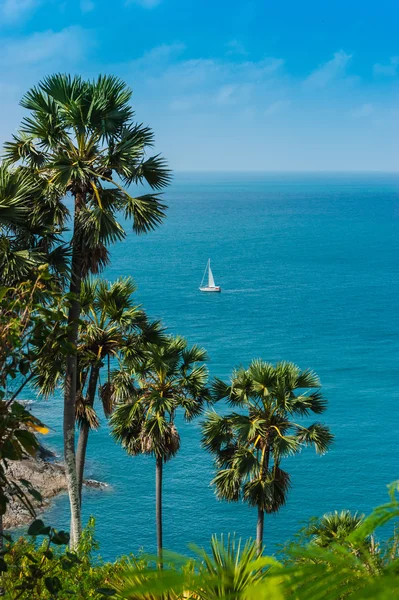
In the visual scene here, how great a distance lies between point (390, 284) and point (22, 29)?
103 metres

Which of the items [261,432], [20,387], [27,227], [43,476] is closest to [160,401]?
[261,432]

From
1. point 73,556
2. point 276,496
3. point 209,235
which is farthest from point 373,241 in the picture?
point 73,556

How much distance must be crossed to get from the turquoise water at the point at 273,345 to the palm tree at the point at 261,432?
8036mm

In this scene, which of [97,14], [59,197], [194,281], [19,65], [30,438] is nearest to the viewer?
[30,438]

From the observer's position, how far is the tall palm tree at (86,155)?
1321cm

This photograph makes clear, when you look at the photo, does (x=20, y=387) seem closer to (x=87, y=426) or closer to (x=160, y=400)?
(x=87, y=426)

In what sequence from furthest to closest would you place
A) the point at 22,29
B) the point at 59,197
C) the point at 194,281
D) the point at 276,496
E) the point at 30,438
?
1. the point at 22,29
2. the point at 194,281
3. the point at 276,496
4. the point at 59,197
5. the point at 30,438

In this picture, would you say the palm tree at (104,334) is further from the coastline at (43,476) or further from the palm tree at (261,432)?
the coastline at (43,476)

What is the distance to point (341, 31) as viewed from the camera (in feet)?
636

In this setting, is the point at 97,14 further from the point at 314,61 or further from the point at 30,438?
the point at 30,438

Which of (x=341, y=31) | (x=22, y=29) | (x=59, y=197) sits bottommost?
(x=59, y=197)

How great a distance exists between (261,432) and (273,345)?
49.8 m

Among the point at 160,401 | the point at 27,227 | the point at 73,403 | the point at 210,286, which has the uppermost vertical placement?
the point at 210,286

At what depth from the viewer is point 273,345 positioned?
67375 millimetres
